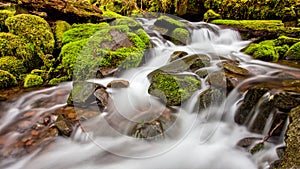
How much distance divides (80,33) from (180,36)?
11.5 ft

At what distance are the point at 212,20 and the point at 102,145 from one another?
8.17 meters

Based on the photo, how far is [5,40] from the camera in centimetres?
642

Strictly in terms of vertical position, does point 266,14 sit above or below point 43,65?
above

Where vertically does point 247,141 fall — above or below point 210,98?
below

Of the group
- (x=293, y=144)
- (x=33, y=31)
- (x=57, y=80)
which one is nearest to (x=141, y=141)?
(x=293, y=144)

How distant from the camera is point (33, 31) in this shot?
22.1ft

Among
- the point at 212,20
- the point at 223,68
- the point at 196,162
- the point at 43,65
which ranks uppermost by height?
the point at 212,20

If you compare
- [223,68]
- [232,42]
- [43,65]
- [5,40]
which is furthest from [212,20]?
[5,40]

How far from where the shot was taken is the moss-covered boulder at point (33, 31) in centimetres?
662

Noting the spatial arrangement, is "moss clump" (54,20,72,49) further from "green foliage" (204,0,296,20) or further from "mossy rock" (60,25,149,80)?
"green foliage" (204,0,296,20)

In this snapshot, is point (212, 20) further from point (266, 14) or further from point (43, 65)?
point (43, 65)

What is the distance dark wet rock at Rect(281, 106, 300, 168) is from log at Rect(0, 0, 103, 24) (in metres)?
6.98

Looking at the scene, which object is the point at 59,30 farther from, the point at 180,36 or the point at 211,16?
the point at 211,16

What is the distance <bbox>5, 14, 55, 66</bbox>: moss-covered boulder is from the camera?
6.62 meters
